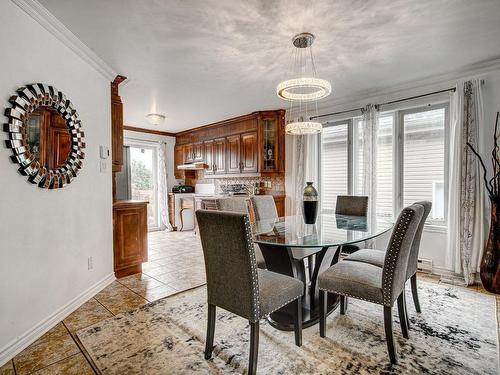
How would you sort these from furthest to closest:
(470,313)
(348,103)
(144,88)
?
(348,103) < (144,88) < (470,313)

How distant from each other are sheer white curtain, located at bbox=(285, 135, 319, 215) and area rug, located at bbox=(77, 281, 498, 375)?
94.9 inches

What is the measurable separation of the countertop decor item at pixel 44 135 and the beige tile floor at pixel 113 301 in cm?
118

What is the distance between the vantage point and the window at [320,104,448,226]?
3.60m

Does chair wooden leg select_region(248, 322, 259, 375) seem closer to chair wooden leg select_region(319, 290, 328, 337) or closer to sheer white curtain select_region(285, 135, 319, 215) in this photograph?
chair wooden leg select_region(319, 290, 328, 337)

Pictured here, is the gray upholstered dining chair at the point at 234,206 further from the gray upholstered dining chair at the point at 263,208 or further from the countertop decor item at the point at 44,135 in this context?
the countertop decor item at the point at 44,135

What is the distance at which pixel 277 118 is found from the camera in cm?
505

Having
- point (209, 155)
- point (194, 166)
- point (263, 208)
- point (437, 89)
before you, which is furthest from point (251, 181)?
point (437, 89)

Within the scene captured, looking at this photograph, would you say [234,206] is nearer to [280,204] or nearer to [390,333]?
[390,333]

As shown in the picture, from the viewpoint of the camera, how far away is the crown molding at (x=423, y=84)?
3.14 m

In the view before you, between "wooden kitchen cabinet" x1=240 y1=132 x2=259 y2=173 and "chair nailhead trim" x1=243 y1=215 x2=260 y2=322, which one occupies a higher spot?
"wooden kitchen cabinet" x1=240 y1=132 x2=259 y2=173

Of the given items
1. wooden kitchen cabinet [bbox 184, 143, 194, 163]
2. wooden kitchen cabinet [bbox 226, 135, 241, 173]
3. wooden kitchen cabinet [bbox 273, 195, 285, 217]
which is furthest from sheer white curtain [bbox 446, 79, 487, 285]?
wooden kitchen cabinet [bbox 184, 143, 194, 163]

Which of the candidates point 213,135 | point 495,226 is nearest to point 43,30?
point 213,135

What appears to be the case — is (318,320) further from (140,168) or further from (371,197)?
(140,168)

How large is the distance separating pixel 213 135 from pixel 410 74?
3952mm
